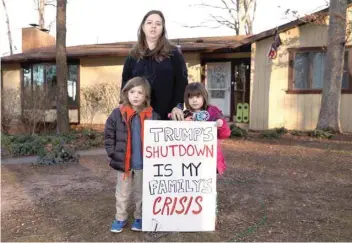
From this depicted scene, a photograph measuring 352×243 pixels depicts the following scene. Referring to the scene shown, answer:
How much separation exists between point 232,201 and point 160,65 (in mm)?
1887

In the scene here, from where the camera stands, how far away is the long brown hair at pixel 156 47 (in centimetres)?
328

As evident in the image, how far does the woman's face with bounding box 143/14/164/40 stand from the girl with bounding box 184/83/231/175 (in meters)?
0.55

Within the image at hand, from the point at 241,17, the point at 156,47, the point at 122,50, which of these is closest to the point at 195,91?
the point at 156,47

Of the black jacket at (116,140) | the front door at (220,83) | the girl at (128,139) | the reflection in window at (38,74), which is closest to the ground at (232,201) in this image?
the girl at (128,139)

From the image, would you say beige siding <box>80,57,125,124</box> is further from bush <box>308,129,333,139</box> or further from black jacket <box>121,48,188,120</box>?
black jacket <box>121,48,188,120</box>

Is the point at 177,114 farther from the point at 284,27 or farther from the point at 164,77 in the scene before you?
the point at 284,27

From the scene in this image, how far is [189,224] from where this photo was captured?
3.35m

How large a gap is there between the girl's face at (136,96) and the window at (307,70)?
919cm

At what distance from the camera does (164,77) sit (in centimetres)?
331

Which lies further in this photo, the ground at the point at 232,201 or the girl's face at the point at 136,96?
the ground at the point at 232,201

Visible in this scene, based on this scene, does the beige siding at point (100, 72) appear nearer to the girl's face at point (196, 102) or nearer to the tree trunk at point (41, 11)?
the girl's face at point (196, 102)

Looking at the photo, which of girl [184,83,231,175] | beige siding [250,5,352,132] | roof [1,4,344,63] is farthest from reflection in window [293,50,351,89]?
girl [184,83,231,175]

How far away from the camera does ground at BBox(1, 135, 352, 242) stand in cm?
335

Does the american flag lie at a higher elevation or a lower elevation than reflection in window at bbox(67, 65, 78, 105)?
higher
